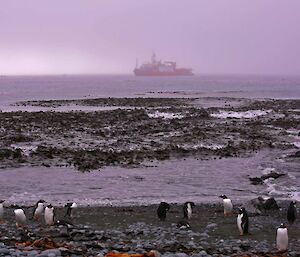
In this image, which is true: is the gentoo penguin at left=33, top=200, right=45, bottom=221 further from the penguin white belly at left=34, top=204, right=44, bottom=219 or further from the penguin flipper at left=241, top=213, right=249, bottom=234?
the penguin flipper at left=241, top=213, right=249, bottom=234

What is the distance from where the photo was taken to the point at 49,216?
12023mm

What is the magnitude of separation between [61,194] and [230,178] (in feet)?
20.1

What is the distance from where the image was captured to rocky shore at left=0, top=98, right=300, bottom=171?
22.1 meters

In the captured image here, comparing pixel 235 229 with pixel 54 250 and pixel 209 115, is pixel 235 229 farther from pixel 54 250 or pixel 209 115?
pixel 209 115

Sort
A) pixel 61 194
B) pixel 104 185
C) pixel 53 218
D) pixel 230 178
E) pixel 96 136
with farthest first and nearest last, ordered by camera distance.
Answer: pixel 96 136
pixel 230 178
pixel 104 185
pixel 61 194
pixel 53 218

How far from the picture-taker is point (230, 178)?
18.6m

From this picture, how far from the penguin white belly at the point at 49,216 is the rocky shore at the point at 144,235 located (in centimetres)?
23

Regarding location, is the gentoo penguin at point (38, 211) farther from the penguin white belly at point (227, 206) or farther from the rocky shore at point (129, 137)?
the rocky shore at point (129, 137)

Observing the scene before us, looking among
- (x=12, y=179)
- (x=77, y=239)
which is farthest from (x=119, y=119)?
(x=77, y=239)

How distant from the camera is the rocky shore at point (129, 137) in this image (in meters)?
22.1

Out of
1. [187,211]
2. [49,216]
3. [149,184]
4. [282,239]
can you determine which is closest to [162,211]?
[187,211]

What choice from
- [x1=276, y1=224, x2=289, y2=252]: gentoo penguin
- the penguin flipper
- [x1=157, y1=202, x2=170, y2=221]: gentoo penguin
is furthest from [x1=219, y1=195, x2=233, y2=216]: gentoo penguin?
[x1=276, y1=224, x2=289, y2=252]: gentoo penguin

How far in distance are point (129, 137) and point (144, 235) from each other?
17.4 metres

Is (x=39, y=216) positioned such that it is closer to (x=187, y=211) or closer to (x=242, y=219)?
(x=187, y=211)
